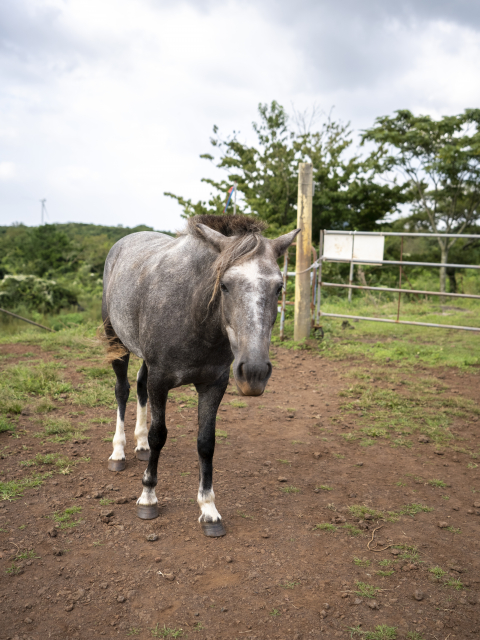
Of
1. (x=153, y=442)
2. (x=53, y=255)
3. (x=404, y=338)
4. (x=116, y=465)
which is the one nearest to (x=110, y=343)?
(x=116, y=465)

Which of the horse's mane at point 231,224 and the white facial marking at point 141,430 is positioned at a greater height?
the horse's mane at point 231,224

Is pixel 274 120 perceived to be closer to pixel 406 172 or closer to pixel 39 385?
pixel 406 172

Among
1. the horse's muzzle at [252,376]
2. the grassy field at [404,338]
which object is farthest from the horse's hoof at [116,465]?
the grassy field at [404,338]

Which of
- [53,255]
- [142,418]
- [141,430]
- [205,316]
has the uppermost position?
[53,255]

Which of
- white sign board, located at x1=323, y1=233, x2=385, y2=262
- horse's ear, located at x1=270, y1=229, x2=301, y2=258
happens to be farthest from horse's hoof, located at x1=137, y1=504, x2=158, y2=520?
white sign board, located at x1=323, y1=233, x2=385, y2=262

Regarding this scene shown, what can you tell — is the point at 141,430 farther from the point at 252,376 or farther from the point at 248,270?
the point at 248,270

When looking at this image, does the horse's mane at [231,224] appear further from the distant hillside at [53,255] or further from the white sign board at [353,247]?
the distant hillside at [53,255]

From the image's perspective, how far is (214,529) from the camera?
111 inches

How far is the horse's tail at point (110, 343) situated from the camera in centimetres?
395

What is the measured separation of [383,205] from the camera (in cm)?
1482

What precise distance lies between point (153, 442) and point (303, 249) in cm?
569

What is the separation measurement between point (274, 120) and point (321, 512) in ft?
49.0

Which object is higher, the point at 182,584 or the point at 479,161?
the point at 479,161

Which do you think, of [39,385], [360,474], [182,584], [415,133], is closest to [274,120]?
[415,133]
